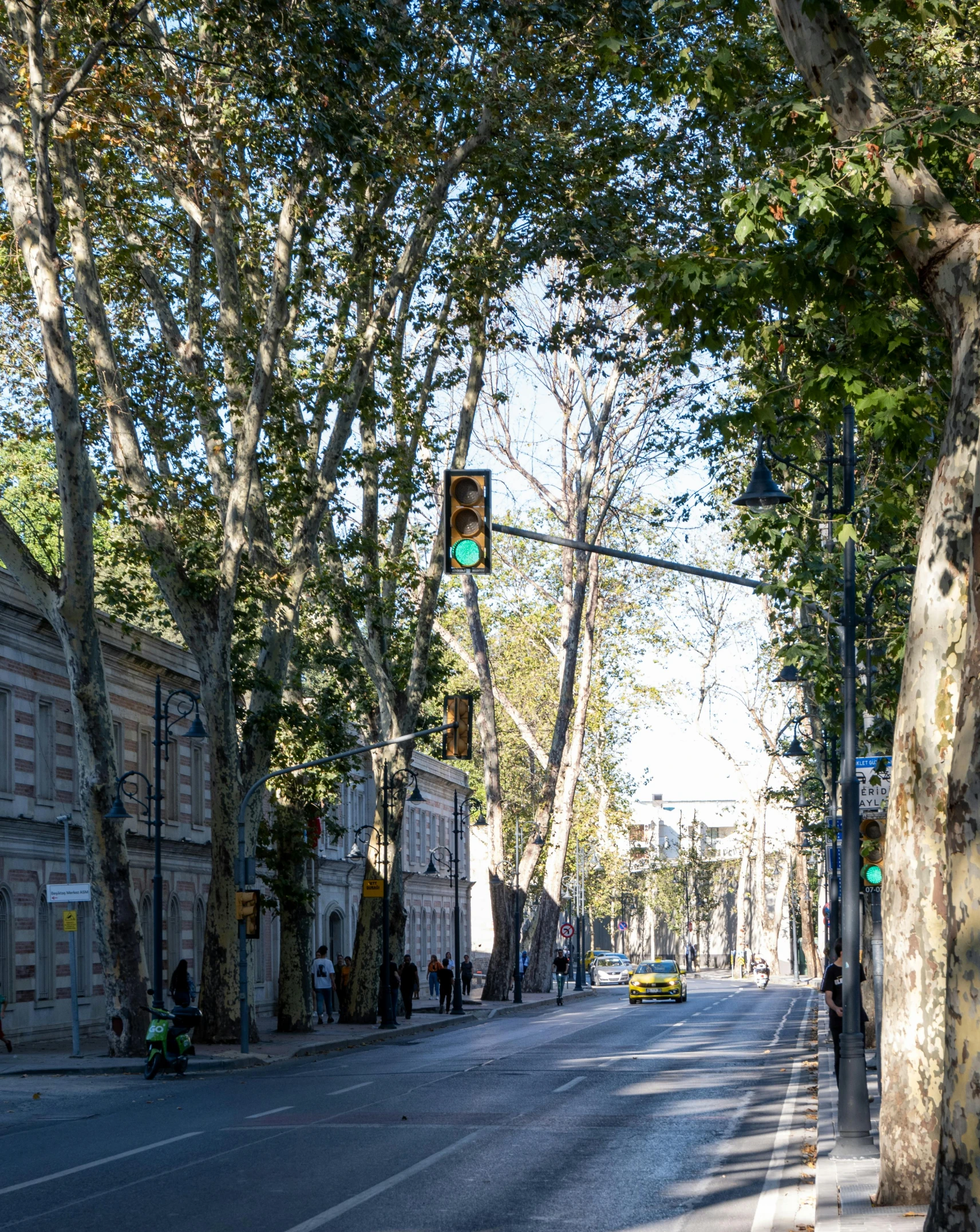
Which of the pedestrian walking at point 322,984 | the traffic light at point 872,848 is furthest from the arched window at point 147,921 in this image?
the traffic light at point 872,848

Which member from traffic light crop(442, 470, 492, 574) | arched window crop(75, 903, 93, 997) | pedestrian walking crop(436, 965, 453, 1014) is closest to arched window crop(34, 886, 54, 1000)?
arched window crop(75, 903, 93, 997)

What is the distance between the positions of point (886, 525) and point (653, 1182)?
303 inches

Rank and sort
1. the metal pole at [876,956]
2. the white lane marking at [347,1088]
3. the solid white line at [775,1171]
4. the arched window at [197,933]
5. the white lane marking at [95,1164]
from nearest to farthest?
the solid white line at [775,1171]
the white lane marking at [95,1164]
the white lane marking at [347,1088]
the metal pole at [876,956]
the arched window at [197,933]

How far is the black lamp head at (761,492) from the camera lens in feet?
52.4

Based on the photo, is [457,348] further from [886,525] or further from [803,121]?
[803,121]

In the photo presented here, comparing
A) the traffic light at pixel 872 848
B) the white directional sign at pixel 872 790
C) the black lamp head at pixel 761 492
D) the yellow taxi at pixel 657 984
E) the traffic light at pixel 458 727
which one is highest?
the black lamp head at pixel 761 492

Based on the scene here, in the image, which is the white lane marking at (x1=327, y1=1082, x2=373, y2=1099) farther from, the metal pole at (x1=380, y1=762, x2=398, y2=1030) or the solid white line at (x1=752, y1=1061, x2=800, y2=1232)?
the metal pole at (x1=380, y1=762, x2=398, y2=1030)

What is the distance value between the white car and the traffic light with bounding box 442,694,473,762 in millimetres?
48085

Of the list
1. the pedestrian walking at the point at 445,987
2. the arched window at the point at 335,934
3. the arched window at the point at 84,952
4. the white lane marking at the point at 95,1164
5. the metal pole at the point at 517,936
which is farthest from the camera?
the arched window at the point at 335,934

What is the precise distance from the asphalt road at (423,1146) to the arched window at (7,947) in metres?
7.41

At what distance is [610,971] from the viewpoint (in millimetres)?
84375

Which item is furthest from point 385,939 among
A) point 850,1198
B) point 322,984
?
point 850,1198

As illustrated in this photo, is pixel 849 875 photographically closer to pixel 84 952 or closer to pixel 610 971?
pixel 84 952

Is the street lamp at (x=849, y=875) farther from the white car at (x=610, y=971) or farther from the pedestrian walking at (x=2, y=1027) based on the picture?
the white car at (x=610, y=971)
